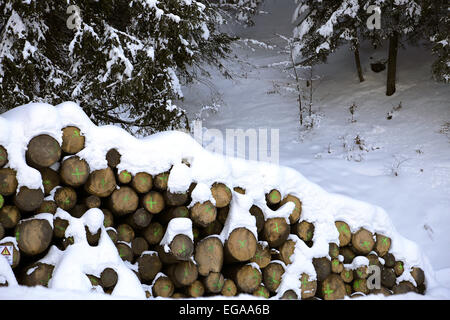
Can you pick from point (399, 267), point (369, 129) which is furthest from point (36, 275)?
point (369, 129)

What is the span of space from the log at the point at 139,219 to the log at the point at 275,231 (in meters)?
1.08

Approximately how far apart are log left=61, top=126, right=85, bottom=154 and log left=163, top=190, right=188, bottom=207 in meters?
0.78

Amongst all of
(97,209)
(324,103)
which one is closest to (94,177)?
(97,209)

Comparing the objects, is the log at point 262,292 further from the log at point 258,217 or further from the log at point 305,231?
the log at point 305,231

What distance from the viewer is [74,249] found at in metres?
2.50

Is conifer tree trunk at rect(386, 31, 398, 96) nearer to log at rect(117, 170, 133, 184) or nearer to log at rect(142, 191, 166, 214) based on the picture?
log at rect(142, 191, 166, 214)

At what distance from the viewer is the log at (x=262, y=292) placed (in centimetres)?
312

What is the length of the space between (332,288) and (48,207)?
8.57 ft

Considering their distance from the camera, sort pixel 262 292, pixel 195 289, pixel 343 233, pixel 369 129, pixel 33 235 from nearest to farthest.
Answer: pixel 33 235, pixel 195 289, pixel 262 292, pixel 343 233, pixel 369 129

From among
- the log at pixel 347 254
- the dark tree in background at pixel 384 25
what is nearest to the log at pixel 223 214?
the log at pixel 347 254

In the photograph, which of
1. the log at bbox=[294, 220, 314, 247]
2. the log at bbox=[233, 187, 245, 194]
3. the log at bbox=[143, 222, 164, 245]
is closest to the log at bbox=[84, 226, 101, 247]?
the log at bbox=[143, 222, 164, 245]

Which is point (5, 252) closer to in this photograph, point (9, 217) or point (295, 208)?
point (9, 217)

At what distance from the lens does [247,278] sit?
3061mm

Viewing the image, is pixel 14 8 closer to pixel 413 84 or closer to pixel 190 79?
pixel 190 79
